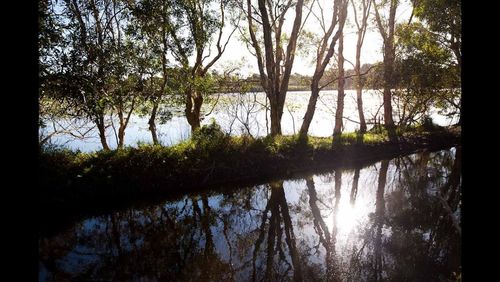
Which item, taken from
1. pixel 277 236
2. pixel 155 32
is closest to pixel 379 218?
pixel 277 236

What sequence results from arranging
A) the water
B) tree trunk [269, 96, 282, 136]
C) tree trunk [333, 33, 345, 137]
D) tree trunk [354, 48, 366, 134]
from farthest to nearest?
tree trunk [354, 48, 366, 134] < the water < tree trunk [333, 33, 345, 137] < tree trunk [269, 96, 282, 136]

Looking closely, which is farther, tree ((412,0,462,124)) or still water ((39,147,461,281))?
tree ((412,0,462,124))

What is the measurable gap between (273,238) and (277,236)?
0.18 metres

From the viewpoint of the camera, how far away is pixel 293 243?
8.86 m

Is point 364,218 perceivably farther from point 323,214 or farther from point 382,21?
point 382,21

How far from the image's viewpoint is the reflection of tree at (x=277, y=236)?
7.42 meters

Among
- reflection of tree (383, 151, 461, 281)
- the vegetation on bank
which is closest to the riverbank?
the vegetation on bank

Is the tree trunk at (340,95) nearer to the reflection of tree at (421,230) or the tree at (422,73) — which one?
the tree at (422,73)

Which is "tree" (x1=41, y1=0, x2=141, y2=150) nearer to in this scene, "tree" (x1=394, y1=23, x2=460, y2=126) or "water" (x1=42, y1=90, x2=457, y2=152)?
"water" (x1=42, y1=90, x2=457, y2=152)

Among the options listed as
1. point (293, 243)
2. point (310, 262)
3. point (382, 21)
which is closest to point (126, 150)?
point (293, 243)

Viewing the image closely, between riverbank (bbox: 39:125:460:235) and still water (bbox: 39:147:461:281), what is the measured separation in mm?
948

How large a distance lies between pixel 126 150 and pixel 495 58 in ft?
42.5

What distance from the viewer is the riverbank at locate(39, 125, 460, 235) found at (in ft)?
35.4

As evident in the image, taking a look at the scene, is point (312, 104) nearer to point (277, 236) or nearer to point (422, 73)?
point (422, 73)
